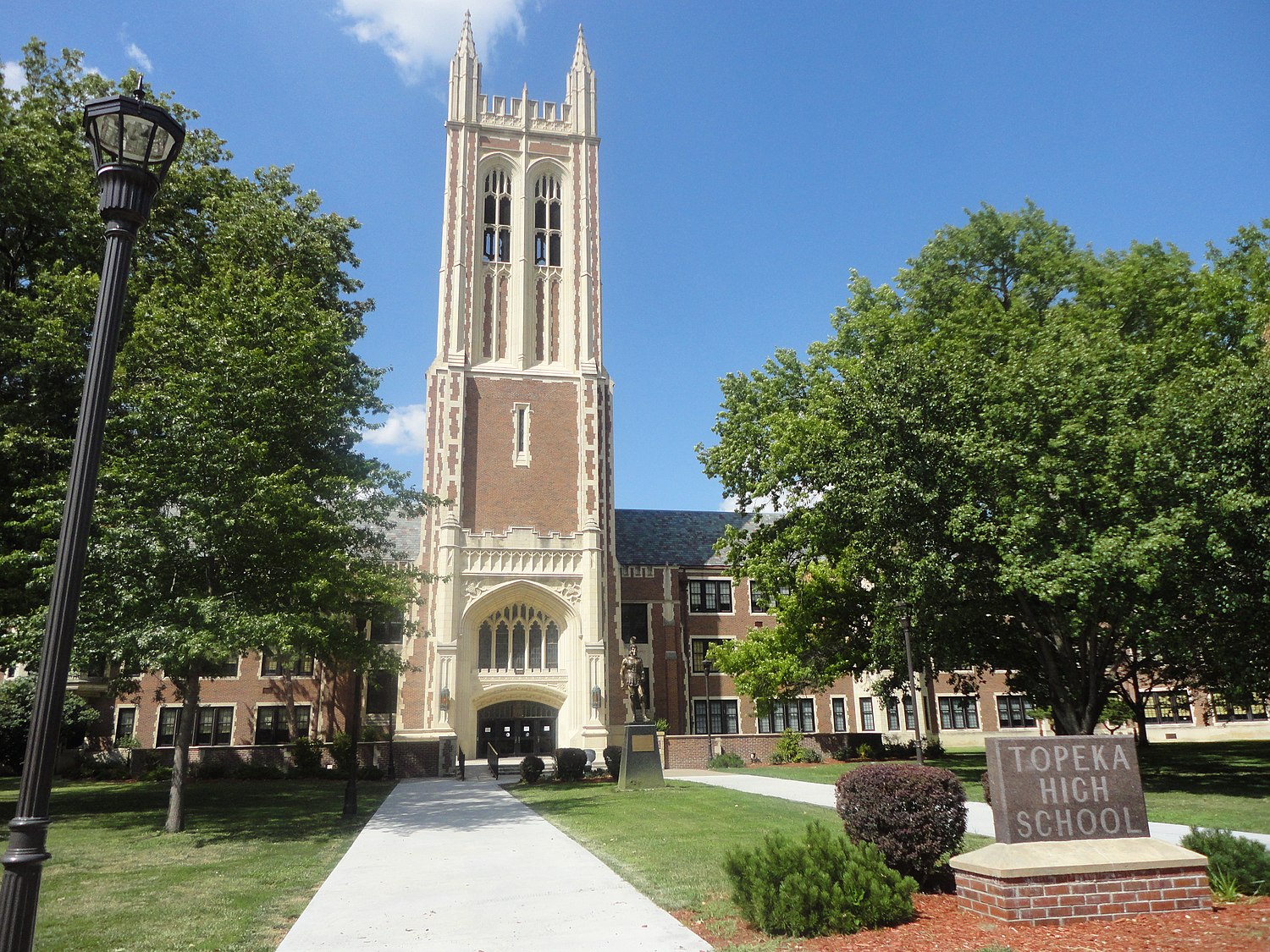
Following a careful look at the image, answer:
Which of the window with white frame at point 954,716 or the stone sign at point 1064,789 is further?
the window with white frame at point 954,716

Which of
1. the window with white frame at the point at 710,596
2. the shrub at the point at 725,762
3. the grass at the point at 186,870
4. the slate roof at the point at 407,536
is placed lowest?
the shrub at the point at 725,762

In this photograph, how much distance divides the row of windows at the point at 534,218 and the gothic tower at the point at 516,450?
3.6 inches

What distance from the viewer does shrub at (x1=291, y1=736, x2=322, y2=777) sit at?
98.7 ft

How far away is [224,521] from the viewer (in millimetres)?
15102

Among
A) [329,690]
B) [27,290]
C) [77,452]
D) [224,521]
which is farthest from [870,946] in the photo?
[329,690]

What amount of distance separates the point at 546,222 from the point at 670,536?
18172 millimetres

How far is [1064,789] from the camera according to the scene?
8.12 m

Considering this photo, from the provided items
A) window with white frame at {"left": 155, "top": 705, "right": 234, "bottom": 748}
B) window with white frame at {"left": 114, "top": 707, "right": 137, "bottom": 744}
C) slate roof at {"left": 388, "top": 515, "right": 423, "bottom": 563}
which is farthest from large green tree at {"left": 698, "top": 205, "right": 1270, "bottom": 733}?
window with white frame at {"left": 114, "top": 707, "right": 137, "bottom": 744}

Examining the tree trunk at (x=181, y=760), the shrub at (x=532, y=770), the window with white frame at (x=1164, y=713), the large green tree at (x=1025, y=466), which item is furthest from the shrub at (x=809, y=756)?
the window with white frame at (x=1164, y=713)

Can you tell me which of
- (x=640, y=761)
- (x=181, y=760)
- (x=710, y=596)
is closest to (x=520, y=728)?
(x=710, y=596)

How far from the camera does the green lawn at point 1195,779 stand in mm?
14914

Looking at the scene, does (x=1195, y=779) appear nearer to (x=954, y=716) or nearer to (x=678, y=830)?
(x=678, y=830)

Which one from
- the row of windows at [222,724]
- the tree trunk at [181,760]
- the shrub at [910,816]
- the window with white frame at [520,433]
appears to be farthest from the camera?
the window with white frame at [520,433]

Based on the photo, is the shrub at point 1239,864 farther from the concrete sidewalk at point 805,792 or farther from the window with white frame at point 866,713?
the window with white frame at point 866,713
